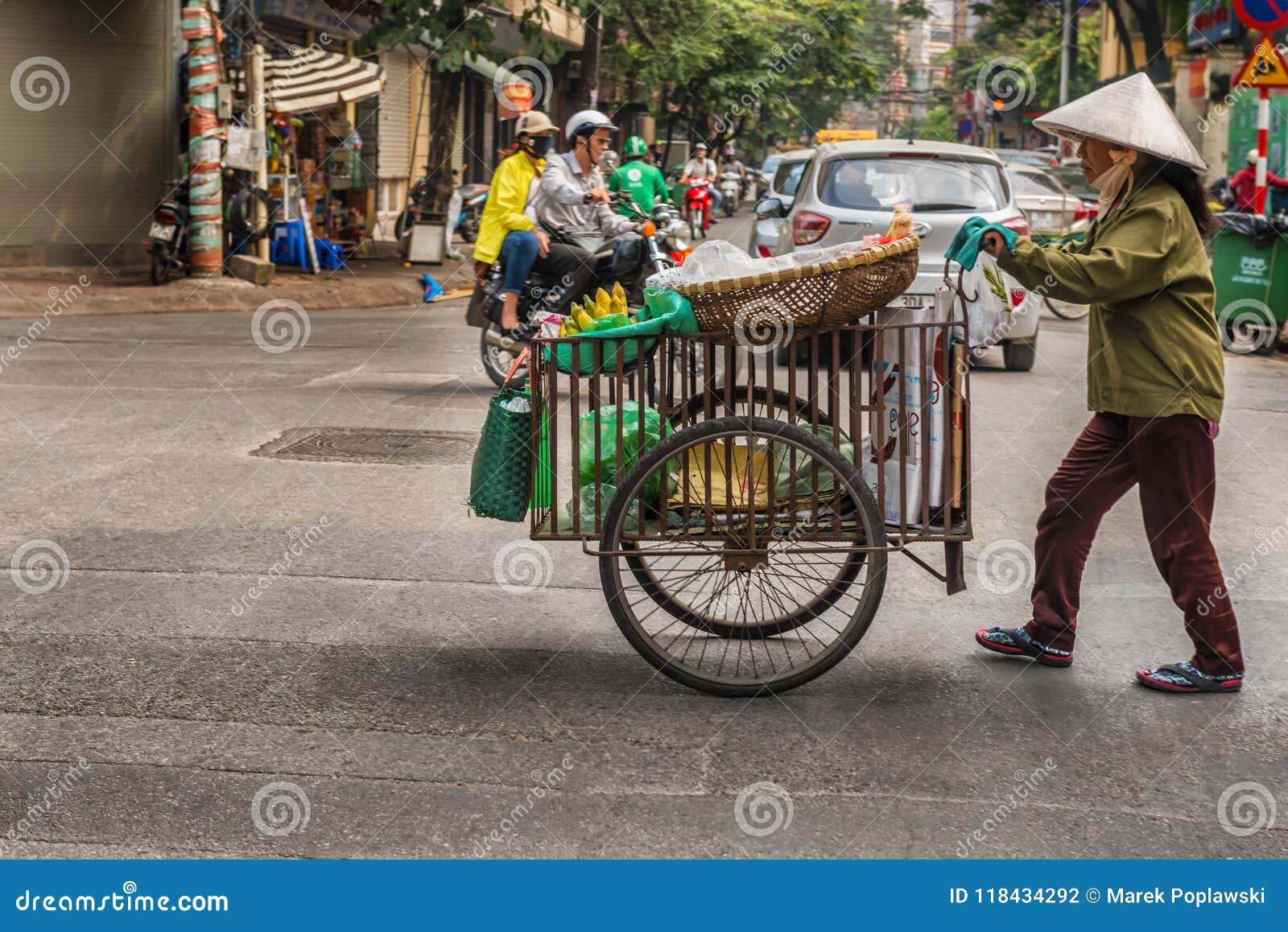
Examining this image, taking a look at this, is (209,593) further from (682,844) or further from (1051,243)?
(1051,243)

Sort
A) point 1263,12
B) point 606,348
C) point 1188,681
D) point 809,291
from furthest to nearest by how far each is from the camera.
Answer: point 1263,12 < point 1188,681 < point 606,348 < point 809,291

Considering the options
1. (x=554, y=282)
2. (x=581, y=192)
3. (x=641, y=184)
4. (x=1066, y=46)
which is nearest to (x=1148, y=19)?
(x=641, y=184)

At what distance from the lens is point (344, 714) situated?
14.0ft

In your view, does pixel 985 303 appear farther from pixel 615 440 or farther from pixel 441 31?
pixel 441 31

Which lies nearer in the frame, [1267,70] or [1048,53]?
[1267,70]

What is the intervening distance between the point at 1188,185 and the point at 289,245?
16283mm

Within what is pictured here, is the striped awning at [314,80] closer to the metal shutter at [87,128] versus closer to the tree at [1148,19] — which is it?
the metal shutter at [87,128]

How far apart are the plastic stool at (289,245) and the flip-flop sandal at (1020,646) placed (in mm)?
15533

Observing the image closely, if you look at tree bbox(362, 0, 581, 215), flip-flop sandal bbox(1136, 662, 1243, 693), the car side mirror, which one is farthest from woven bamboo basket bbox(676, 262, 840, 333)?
tree bbox(362, 0, 581, 215)

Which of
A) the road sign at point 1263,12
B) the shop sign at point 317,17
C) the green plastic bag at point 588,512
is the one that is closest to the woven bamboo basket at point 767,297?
the green plastic bag at point 588,512

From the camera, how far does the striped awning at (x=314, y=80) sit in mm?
18750

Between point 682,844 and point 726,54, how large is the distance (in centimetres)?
4479

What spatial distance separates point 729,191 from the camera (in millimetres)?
44781

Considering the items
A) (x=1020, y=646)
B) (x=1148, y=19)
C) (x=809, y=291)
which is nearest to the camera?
(x=809, y=291)
